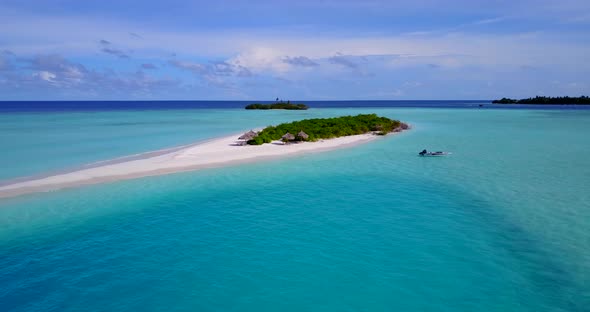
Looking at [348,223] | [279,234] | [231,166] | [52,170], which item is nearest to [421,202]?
[348,223]

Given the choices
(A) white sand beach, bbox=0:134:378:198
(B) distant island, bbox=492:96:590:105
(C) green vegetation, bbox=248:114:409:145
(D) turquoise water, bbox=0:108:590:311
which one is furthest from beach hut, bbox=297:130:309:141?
(B) distant island, bbox=492:96:590:105

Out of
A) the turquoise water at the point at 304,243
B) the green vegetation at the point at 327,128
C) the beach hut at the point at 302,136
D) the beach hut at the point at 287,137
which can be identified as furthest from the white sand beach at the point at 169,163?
the turquoise water at the point at 304,243

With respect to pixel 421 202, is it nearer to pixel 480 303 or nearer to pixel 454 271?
pixel 454 271

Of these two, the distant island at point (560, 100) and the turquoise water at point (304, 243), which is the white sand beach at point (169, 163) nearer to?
the turquoise water at point (304, 243)

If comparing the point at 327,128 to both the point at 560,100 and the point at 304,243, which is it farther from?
the point at 560,100

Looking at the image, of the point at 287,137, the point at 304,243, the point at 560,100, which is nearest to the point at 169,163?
the point at 287,137
